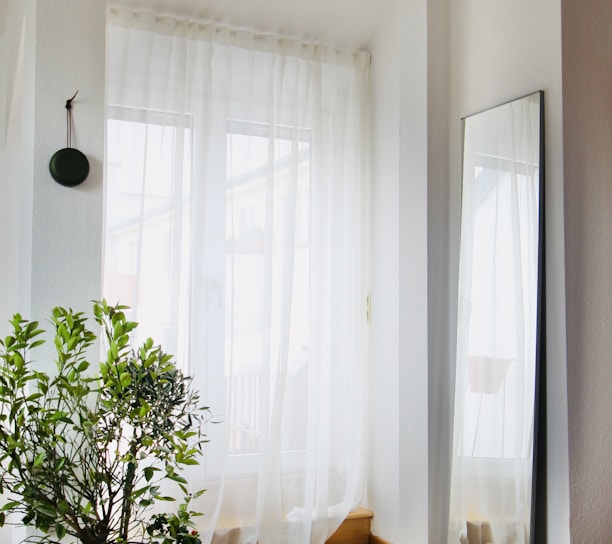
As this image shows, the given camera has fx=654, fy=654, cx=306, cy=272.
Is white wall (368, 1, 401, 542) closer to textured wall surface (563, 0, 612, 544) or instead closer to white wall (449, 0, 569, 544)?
white wall (449, 0, 569, 544)

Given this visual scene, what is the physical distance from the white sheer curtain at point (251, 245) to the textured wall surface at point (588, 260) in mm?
912

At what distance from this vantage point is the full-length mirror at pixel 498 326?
76.8 inches

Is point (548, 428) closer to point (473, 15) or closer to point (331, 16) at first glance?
point (473, 15)

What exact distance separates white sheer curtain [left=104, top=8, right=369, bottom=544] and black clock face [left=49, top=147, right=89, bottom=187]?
0.47 m

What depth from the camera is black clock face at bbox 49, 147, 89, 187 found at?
183cm

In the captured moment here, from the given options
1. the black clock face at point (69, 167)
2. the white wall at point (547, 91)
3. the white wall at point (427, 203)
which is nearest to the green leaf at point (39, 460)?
the black clock face at point (69, 167)

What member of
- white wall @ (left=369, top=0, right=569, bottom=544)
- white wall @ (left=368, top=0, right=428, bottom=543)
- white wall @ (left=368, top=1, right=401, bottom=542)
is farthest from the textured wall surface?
white wall @ (left=368, top=1, right=401, bottom=542)

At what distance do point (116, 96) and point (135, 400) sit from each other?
1.20 metres

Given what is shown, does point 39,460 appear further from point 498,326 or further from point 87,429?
point 498,326

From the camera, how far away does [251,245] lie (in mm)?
2490

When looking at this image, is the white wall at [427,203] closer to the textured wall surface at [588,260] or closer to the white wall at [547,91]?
the white wall at [547,91]

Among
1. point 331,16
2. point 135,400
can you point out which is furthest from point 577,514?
point 331,16

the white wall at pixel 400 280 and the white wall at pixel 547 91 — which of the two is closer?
the white wall at pixel 547 91

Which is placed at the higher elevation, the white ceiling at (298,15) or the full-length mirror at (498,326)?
the white ceiling at (298,15)
